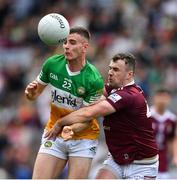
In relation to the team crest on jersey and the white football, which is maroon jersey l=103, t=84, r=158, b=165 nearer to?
the team crest on jersey

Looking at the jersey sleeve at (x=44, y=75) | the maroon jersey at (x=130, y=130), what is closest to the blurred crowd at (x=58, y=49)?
the jersey sleeve at (x=44, y=75)

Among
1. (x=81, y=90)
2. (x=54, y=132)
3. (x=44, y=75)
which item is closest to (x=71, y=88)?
(x=81, y=90)

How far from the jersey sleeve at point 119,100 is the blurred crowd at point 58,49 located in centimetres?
570

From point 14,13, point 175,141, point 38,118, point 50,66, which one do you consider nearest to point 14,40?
point 14,13

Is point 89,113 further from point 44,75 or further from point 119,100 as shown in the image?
point 44,75

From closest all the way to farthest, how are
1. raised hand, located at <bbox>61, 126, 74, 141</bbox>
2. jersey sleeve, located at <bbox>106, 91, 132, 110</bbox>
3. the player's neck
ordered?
raised hand, located at <bbox>61, 126, 74, 141</bbox> → jersey sleeve, located at <bbox>106, 91, 132, 110</bbox> → the player's neck

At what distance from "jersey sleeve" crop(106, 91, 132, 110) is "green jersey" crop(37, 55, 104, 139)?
0.70 ft

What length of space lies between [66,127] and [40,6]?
36.9 feet

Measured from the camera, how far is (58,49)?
1866 cm

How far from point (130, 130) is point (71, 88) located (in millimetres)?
865

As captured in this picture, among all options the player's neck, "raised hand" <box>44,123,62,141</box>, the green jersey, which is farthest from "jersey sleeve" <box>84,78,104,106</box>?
"raised hand" <box>44,123,62,141</box>

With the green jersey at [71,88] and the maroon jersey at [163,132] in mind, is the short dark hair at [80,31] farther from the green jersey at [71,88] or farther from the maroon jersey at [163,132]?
the maroon jersey at [163,132]

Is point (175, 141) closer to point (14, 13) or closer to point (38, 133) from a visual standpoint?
point (38, 133)

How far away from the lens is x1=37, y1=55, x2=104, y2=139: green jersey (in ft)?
36.0
